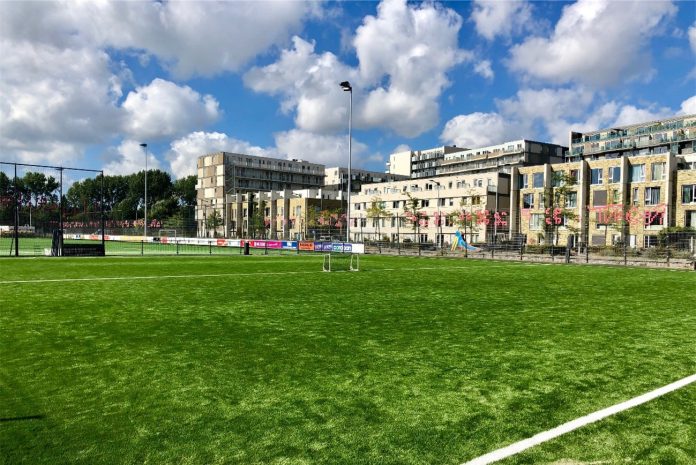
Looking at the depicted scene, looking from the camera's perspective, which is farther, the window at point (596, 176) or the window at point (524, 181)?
the window at point (524, 181)

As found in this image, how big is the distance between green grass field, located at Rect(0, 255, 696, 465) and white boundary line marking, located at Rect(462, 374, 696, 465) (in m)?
0.08

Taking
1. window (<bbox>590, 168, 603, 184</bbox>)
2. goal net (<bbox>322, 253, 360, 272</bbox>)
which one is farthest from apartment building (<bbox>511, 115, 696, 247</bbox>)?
goal net (<bbox>322, 253, 360, 272</bbox>)

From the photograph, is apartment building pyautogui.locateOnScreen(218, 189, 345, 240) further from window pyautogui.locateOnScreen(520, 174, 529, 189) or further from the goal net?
the goal net

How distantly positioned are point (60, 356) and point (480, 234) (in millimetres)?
73423

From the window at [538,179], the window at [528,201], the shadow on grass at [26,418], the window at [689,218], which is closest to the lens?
the shadow on grass at [26,418]

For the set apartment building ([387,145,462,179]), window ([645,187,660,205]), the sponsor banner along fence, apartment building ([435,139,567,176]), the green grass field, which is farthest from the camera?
apartment building ([387,145,462,179])

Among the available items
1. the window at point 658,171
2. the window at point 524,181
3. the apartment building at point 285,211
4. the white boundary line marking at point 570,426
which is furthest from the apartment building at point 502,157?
the white boundary line marking at point 570,426

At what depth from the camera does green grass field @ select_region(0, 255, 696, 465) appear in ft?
13.3

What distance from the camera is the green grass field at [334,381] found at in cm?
405

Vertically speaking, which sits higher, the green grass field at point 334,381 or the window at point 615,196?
the window at point 615,196

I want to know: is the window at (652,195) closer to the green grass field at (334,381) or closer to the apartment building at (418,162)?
the green grass field at (334,381)

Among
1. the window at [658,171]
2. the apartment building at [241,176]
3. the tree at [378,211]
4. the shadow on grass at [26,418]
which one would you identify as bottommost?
the shadow on grass at [26,418]

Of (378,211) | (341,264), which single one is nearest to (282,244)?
(341,264)

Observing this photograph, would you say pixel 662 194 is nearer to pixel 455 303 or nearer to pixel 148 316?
pixel 455 303
